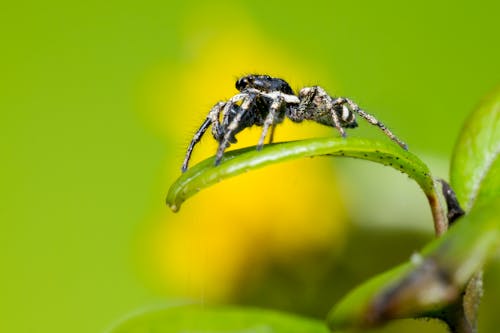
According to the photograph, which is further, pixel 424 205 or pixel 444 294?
pixel 424 205

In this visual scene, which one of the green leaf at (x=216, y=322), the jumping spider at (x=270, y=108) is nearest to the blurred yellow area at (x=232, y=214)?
the jumping spider at (x=270, y=108)

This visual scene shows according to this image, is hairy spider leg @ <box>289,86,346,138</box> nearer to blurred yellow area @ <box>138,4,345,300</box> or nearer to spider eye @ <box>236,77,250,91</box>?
A: spider eye @ <box>236,77,250,91</box>

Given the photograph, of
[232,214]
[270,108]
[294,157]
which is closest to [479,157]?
[294,157]

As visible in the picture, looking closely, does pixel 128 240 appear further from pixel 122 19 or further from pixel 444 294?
pixel 444 294

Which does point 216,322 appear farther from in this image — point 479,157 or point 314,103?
point 314,103

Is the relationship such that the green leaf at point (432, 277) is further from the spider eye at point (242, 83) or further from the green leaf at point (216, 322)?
the spider eye at point (242, 83)

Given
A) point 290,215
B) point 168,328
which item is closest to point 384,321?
point 168,328
